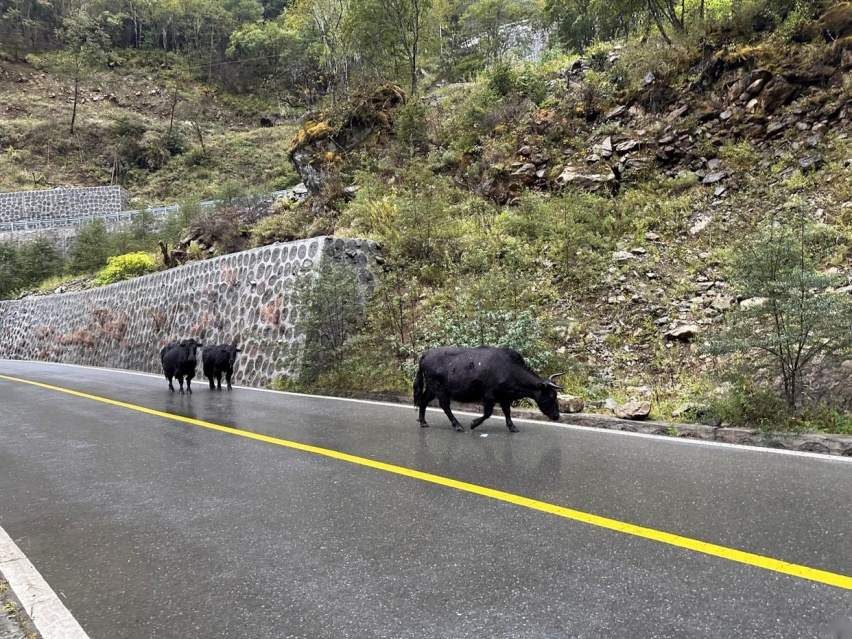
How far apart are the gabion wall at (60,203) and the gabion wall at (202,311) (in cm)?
2455

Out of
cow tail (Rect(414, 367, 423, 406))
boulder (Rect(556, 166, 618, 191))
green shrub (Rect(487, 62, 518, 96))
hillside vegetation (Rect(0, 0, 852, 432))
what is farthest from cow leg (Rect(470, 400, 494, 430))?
green shrub (Rect(487, 62, 518, 96))

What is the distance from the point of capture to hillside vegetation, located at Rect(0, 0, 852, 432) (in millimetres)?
7262

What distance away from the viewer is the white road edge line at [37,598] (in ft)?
9.37

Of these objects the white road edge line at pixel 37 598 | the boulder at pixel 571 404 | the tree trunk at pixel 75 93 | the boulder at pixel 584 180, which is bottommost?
the white road edge line at pixel 37 598

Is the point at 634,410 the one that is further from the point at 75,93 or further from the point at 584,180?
the point at 75,93

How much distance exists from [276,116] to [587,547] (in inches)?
3045

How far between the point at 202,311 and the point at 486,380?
44.5 feet

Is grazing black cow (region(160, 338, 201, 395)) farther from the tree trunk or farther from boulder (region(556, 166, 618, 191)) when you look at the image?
A: the tree trunk

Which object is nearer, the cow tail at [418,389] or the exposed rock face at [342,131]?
the cow tail at [418,389]

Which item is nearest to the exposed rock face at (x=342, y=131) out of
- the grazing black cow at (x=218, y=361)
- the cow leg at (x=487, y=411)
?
the grazing black cow at (x=218, y=361)

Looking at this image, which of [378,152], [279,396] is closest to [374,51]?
[378,152]

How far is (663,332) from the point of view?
10.7m

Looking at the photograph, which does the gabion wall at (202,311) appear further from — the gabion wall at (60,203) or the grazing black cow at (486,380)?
the gabion wall at (60,203)

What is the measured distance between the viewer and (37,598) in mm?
3205
